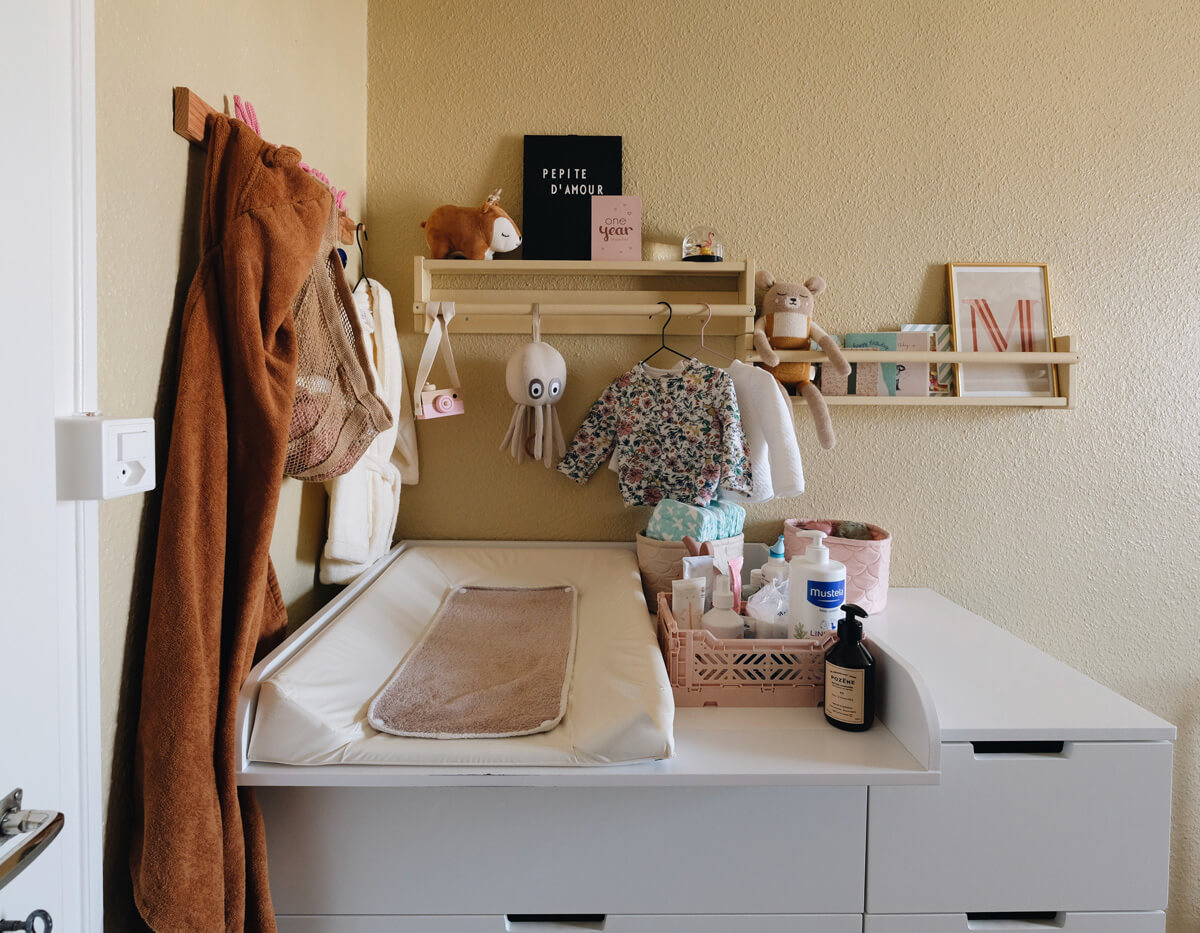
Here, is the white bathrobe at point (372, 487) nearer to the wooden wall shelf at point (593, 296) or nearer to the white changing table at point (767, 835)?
the wooden wall shelf at point (593, 296)

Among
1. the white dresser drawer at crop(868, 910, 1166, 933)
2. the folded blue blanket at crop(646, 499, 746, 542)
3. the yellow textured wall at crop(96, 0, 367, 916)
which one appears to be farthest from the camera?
the folded blue blanket at crop(646, 499, 746, 542)

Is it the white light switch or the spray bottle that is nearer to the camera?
the white light switch

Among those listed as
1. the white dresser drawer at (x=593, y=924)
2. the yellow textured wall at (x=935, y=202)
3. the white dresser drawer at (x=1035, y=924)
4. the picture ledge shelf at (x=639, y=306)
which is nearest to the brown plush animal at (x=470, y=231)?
the picture ledge shelf at (x=639, y=306)

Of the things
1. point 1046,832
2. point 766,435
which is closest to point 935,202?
point 766,435

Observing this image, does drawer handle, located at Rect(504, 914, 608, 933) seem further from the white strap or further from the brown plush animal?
the brown plush animal

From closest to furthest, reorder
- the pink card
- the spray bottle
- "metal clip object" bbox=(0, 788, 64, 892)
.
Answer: "metal clip object" bbox=(0, 788, 64, 892) → the spray bottle → the pink card

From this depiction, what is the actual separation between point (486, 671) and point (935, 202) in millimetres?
1581

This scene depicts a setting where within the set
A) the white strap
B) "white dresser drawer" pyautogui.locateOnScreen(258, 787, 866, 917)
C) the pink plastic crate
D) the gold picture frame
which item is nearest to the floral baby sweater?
the white strap

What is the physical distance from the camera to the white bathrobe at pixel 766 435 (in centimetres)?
167

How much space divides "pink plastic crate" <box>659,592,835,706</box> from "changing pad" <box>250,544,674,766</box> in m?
0.08

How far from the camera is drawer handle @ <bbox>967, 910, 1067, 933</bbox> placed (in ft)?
3.77

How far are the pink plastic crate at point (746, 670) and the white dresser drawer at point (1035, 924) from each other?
0.33 metres

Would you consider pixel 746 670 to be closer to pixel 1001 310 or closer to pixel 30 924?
pixel 30 924

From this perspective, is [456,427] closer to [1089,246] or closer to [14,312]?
[14,312]
